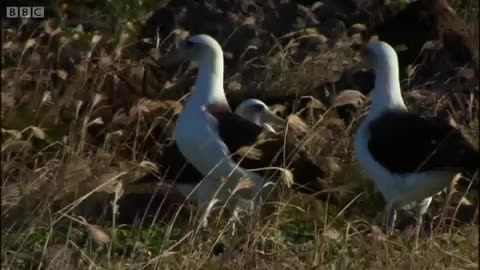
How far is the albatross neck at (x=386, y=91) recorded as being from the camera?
23.0 feet

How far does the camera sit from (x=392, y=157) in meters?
6.70

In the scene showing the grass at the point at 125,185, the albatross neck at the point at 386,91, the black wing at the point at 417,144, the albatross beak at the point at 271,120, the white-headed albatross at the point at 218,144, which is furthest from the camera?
the albatross beak at the point at 271,120

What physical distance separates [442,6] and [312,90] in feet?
5.49

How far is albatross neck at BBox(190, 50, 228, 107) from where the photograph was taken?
706 cm

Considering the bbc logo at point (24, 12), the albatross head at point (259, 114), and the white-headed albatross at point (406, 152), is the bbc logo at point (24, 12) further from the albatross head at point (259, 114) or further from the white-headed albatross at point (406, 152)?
the white-headed albatross at point (406, 152)

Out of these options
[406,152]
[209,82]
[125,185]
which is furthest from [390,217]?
[125,185]

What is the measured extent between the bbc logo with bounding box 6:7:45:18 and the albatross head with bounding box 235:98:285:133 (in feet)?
8.27

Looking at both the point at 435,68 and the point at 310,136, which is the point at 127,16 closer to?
the point at 435,68

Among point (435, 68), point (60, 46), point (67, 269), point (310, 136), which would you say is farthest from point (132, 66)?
point (67, 269)

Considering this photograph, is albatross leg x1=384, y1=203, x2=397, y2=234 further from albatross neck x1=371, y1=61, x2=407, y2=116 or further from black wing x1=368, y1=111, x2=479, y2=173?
albatross neck x1=371, y1=61, x2=407, y2=116

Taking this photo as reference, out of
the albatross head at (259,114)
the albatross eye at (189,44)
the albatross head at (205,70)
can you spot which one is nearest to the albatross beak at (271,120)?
the albatross head at (259,114)

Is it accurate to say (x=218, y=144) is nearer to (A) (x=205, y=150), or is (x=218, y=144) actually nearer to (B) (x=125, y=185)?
(A) (x=205, y=150)

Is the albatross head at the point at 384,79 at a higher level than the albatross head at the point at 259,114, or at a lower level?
higher

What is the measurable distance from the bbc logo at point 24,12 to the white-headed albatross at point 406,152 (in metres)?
3.29
